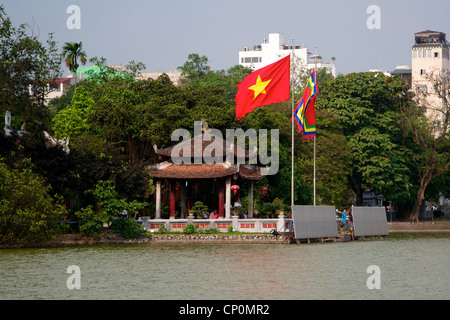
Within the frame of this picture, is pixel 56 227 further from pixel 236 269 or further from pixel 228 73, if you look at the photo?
pixel 228 73

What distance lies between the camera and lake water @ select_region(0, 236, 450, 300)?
19.4m

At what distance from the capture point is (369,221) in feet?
128

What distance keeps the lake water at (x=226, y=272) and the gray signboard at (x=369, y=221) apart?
4.23 meters

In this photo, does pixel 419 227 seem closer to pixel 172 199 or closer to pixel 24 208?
pixel 172 199

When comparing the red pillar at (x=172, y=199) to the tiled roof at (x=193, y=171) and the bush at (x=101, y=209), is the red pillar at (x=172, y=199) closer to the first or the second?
the tiled roof at (x=193, y=171)

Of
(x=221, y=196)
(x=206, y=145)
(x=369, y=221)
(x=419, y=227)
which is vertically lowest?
(x=419, y=227)

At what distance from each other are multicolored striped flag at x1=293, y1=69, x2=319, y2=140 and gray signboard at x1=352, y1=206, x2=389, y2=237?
186 inches

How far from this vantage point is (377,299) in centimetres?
1853

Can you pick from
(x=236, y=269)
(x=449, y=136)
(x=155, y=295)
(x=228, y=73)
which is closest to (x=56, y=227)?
(x=236, y=269)

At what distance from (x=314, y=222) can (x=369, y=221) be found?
5.02 metres

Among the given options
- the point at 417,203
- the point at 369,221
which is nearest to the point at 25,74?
the point at 369,221

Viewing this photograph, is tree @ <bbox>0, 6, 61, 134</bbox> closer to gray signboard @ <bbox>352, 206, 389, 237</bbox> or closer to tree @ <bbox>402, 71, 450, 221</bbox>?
gray signboard @ <bbox>352, 206, 389, 237</bbox>

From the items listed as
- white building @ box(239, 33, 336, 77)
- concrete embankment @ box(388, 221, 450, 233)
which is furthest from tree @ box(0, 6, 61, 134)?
white building @ box(239, 33, 336, 77)
